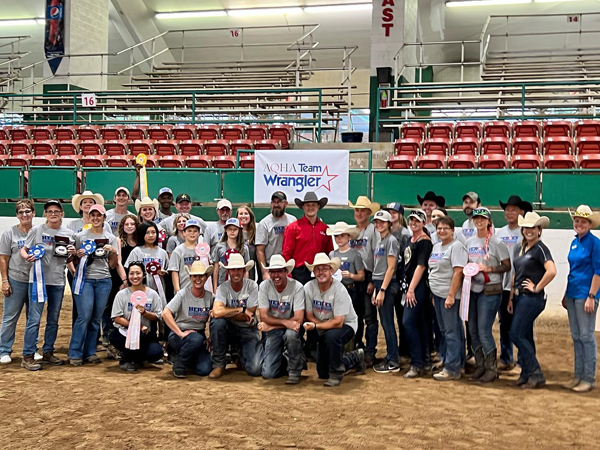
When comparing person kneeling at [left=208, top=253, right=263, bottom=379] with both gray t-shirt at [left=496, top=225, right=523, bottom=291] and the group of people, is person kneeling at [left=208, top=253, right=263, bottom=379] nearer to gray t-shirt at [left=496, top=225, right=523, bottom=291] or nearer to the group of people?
the group of people

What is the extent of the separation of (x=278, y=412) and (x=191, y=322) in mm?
1883

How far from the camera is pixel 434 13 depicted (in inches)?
860

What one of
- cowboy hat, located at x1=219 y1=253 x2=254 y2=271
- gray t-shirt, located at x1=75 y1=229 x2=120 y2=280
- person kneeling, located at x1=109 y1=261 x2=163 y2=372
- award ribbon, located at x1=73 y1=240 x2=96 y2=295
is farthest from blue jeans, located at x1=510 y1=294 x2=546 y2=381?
award ribbon, located at x1=73 y1=240 x2=96 y2=295

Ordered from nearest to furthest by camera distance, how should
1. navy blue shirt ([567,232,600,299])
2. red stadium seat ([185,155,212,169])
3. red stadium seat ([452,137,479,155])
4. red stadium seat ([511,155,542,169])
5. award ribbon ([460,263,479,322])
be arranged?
1. navy blue shirt ([567,232,600,299])
2. award ribbon ([460,263,479,322])
3. red stadium seat ([511,155,542,169])
4. red stadium seat ([452,137,479,155])
5. red stadium seat ([185,155,212,169])

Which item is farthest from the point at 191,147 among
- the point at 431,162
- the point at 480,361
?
the point at 480,361

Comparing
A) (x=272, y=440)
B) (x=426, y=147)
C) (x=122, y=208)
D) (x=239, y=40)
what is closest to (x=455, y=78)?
(x=239, y=40)

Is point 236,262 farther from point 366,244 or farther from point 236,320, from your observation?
point 366,244

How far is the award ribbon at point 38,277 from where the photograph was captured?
281 inches

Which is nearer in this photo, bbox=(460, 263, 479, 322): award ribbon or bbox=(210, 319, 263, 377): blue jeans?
bbox=(460, 263, 479, 322): award ribbon

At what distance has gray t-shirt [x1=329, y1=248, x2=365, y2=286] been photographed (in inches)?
291

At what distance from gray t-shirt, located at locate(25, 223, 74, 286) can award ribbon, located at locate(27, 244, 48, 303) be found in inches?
3.5

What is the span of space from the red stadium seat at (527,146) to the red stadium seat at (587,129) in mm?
1209

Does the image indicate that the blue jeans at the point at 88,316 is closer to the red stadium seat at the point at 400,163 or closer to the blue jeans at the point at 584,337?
the blue jeans at the point at 584,337

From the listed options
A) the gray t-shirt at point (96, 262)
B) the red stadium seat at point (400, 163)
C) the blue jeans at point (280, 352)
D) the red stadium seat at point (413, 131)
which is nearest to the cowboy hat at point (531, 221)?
the blue jeans at point (280, 352)
